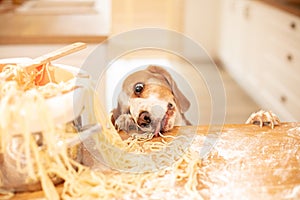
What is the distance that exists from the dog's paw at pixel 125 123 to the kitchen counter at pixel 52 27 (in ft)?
4.31

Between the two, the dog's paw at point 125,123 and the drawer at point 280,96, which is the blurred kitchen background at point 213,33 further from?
the dog's paw at point 125,123

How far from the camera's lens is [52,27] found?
7.72 ft

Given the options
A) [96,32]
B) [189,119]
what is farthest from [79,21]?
[189,119]

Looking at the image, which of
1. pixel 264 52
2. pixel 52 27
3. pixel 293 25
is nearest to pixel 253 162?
pixel 52 27

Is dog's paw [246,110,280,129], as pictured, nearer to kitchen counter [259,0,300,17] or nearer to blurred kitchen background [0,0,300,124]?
blurred kitchen background [0,0,300,124]

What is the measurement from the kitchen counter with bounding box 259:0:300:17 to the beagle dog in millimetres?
1805

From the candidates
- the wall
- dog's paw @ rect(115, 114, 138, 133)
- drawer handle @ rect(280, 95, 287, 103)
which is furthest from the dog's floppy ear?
the wall

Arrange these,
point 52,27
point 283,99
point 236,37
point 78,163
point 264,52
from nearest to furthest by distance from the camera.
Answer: point 78,163 → point 52,27 → point 283,99 → point 264,52 → point 236,37

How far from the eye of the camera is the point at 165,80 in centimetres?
91

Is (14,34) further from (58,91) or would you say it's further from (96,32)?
(58,91)

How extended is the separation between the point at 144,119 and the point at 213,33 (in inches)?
139

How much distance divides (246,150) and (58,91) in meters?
0.41

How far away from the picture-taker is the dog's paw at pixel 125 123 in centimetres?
89

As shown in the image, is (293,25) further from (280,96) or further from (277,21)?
(280,96)
